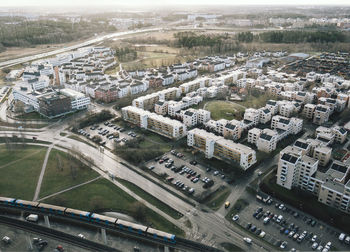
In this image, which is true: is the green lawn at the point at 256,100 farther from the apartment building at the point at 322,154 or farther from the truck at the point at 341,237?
the truck at the point at 341,237

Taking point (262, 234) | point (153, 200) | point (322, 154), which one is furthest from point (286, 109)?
point (153, 200)

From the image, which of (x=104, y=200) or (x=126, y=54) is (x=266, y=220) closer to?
(x=104, y=200)

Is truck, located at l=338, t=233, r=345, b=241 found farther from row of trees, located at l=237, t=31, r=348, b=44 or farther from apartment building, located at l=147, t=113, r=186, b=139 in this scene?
row of trees, located at l=237, t=31, r=348, b=44

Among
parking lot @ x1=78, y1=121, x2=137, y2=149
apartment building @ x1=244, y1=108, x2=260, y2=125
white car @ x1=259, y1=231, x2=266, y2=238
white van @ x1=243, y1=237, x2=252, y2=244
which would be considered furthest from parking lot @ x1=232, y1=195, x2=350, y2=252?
parking lot @ x1=78, y1=121, x2=137, y2=149

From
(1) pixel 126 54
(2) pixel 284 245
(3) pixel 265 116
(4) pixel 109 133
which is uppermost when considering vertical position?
(1) pixel 126 54

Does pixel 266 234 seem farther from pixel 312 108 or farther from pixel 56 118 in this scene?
pixel 56 118

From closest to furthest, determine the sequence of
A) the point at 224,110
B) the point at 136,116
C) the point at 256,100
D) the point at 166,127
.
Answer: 1. the point at 166,127
2. the point at 136,116
3. the point at 224,110
4. the point at 256,100
